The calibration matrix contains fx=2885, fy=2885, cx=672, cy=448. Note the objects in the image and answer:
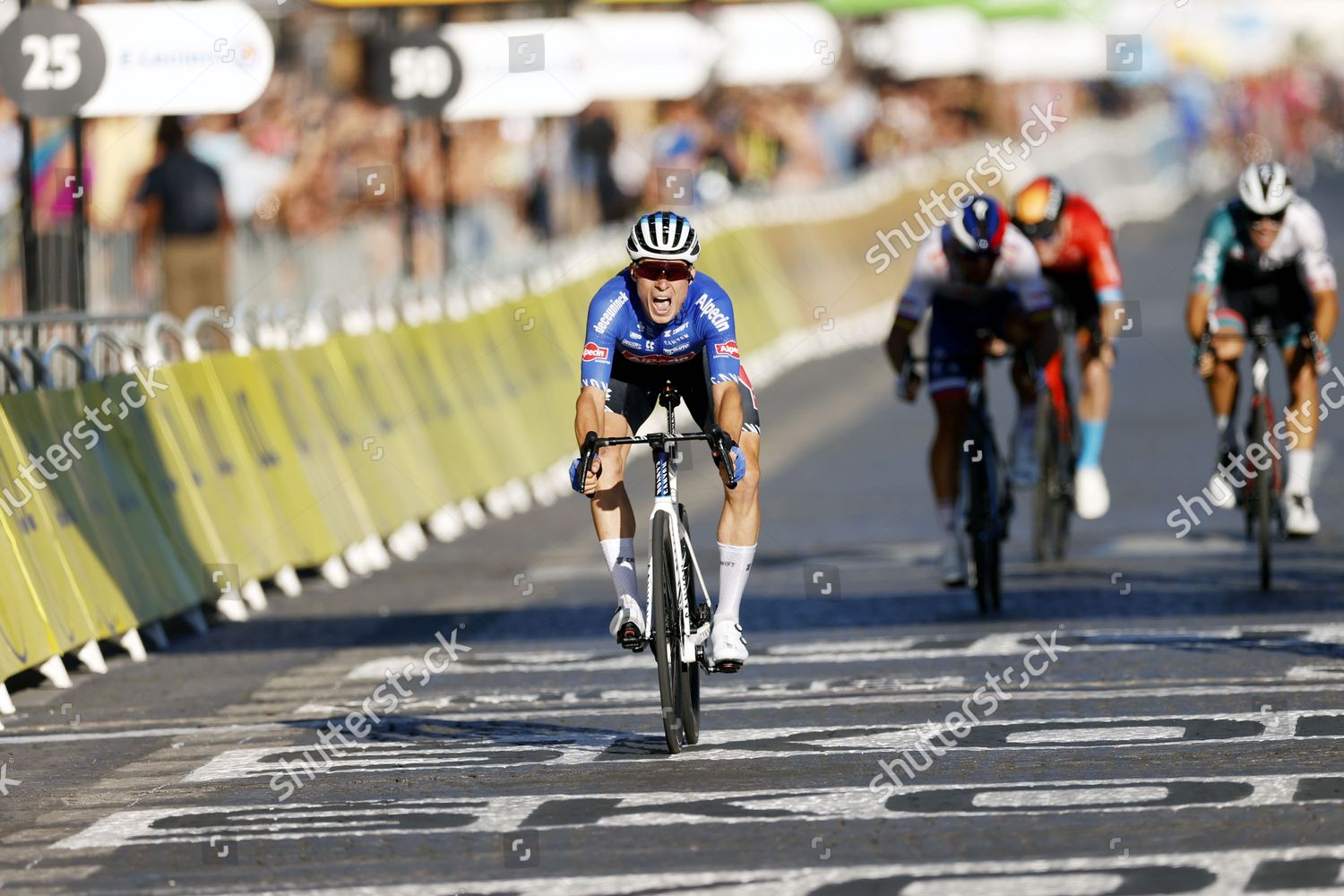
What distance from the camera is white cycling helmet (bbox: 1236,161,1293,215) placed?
13680 mm

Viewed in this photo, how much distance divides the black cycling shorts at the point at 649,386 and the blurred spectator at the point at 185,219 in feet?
Result: 34.5

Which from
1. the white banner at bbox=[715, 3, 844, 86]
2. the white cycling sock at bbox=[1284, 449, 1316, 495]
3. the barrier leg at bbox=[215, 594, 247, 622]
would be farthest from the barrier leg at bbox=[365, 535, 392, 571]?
the white banner at bbox=[715, 3, 844, 86]

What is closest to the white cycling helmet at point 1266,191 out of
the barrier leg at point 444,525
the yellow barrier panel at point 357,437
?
the yellow barrier panel at point 357,437

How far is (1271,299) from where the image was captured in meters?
14.4

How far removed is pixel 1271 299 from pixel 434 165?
14.1 m

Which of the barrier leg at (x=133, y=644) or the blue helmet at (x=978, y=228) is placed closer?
the barrier leg at (x=133, y=644)

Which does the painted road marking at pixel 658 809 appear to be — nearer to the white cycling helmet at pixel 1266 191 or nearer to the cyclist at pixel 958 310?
the cyclist at pixel 958 310

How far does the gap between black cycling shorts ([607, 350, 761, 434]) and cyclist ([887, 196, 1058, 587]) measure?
3.21 meters

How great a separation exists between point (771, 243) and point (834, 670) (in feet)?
64.0

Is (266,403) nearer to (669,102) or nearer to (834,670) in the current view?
(834,670)

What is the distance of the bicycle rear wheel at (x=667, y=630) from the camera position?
916 centimetres

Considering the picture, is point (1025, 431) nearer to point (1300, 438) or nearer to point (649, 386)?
point (1300, 438)

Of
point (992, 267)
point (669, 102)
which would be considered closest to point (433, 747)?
point (992, 267)

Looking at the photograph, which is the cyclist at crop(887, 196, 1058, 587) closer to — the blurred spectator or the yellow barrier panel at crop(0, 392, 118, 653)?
the yellow barrier panel at crop(0, 392, 118, 653)
